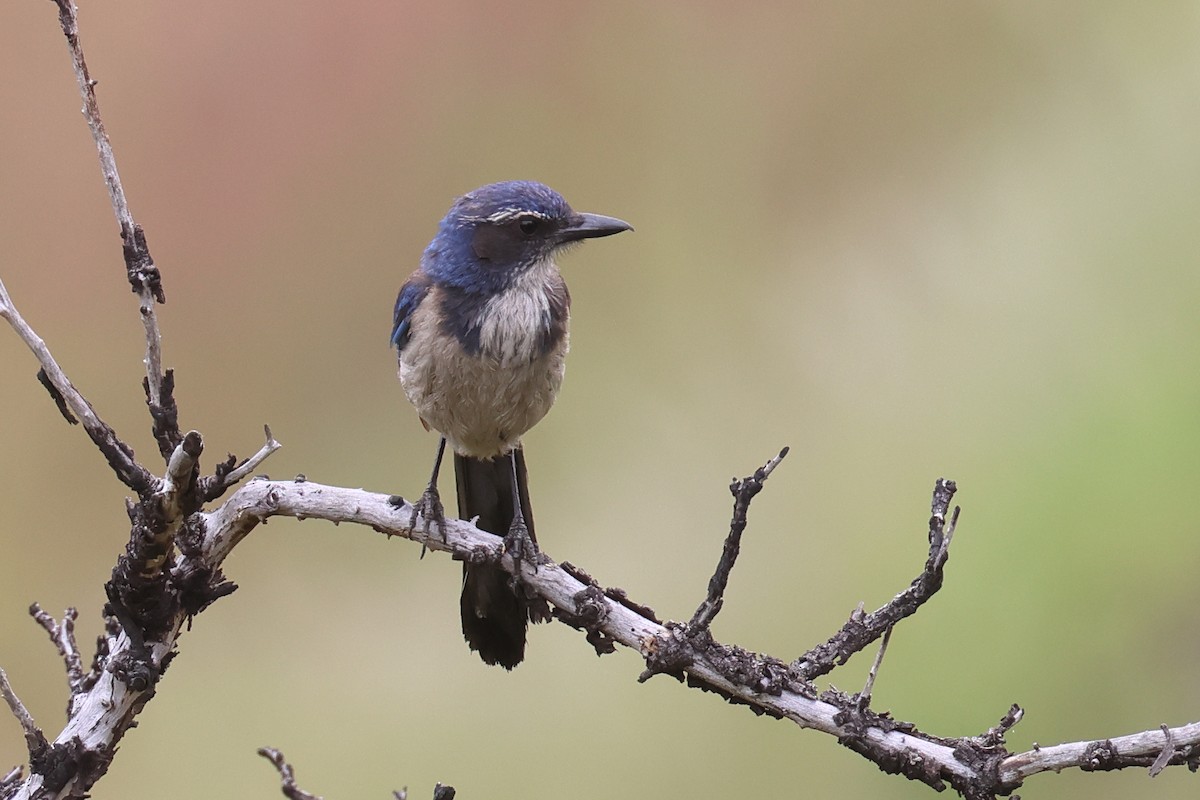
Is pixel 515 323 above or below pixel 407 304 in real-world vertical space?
below

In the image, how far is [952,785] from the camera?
1.66m

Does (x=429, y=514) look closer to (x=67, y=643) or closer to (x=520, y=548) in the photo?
(x=520, y=548)

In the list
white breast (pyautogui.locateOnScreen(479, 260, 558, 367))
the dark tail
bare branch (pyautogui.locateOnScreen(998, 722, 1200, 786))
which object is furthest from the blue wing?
bare branch (pyautogui.locateOnScreen(998, 722, 1200, 786))

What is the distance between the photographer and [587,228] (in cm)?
260

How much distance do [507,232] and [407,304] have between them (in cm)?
29

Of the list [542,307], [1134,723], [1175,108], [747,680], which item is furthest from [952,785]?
[1175,108]

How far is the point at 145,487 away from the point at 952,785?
1.34 meters

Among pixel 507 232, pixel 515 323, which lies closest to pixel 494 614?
pixel 515 323

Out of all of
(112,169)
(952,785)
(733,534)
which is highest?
(112,169)

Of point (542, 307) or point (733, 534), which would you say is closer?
point (733, 534)

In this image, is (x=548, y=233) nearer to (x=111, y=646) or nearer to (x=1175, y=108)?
(x=111, y=646)

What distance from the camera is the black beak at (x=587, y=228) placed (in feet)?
8.42

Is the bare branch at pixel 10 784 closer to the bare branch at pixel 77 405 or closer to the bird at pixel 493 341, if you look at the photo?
the bare branch at pixel 77 405

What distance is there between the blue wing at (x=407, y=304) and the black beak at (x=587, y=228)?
334 millimetres
